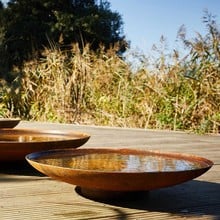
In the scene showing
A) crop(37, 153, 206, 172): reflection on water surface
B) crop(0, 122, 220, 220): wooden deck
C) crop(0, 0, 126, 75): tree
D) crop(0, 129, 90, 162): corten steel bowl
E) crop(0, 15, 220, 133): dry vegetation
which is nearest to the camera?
crop(0, 122, 220, 220): wooden deck

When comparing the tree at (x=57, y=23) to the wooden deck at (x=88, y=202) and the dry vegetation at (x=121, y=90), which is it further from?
the wooden deck at (x=88, y=202)

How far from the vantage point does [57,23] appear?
14.8m

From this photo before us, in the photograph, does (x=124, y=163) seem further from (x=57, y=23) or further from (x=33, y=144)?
(x=57, y=23)

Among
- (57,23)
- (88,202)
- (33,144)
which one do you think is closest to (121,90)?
(33,144)

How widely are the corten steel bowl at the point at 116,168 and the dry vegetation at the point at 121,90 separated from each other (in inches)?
116

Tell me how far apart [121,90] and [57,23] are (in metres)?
9.40

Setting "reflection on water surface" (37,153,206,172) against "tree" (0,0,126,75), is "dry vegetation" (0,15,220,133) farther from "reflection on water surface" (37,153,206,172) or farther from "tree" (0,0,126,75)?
"tree" (0,0,126,75)

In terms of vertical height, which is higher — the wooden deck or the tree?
the tree

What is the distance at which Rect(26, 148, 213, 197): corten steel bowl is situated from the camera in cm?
158

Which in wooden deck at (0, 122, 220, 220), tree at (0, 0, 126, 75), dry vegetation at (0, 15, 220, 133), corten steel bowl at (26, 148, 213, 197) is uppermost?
tree at (0, 0, 126, 75)

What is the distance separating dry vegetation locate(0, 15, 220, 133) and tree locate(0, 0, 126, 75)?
22.6 feet

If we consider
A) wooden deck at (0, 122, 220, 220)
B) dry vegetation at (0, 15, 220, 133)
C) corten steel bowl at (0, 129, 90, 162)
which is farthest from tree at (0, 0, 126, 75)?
wooden deck at (0, 122, 220, 220)

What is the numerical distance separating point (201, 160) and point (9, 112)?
5793 mm

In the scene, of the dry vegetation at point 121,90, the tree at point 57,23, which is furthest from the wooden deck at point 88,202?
the tree at point 57,23
